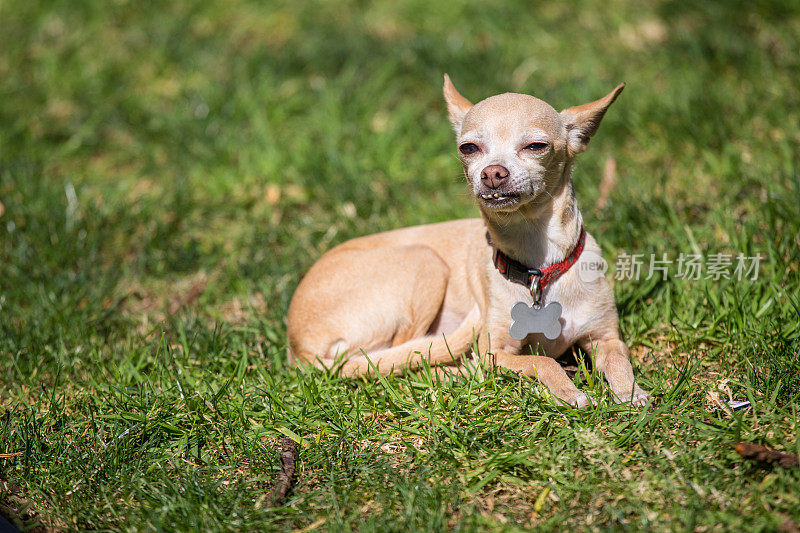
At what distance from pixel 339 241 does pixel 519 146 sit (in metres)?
1.74

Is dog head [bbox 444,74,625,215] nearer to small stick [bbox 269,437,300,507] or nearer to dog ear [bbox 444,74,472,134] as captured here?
dog ear [bbox 444,74,472,134]

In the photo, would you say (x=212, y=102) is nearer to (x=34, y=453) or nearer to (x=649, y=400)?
(x=34, y=453)

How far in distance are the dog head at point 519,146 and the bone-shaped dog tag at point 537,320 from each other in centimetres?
39

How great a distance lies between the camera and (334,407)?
9.20 feet

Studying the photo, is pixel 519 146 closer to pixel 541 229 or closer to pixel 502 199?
pixel 502 199

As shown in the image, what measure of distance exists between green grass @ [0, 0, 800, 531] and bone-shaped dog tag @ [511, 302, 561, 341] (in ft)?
0.73

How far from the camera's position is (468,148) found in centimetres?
Result: 275

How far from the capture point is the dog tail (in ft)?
9.65

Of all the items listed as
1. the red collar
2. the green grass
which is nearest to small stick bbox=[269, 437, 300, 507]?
the green grass

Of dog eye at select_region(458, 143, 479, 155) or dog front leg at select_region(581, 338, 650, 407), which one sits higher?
dog eye at select_region(458, 143, 479, 155)

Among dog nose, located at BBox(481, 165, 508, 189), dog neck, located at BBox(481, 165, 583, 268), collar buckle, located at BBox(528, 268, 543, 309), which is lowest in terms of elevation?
collar buckle, located at BBox(528, 268, 543, 309)

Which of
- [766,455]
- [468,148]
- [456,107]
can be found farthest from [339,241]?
[766,455]

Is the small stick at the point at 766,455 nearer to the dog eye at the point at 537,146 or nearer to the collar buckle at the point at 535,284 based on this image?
the collar buckle at the point at 535,284

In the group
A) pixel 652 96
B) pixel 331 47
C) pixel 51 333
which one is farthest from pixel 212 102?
pixel 652 96
